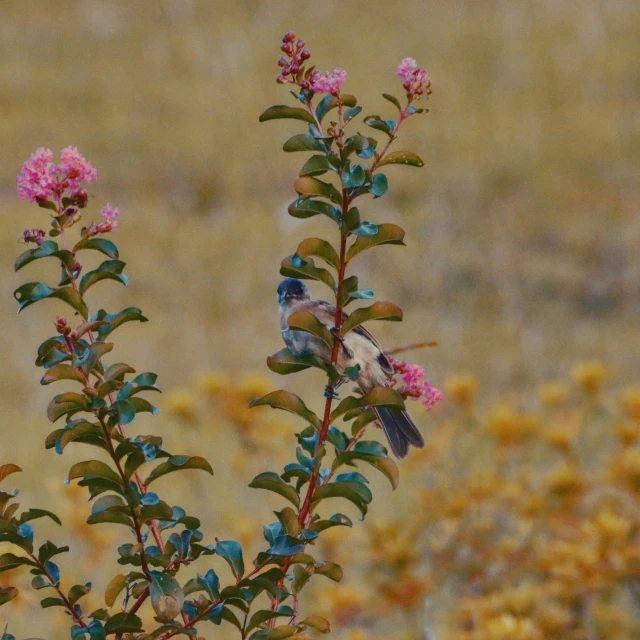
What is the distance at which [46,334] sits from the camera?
7.87 m

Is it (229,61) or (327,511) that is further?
(229,61)

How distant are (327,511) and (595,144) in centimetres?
699

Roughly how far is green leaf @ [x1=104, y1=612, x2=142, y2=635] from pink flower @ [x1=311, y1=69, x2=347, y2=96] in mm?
563

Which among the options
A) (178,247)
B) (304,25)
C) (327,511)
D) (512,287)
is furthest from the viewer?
(304,25)

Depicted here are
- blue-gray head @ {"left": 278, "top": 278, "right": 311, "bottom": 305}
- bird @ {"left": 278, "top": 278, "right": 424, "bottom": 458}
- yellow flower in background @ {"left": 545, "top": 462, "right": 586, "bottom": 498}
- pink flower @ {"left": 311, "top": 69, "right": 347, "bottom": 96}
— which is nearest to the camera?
pink flower @ {"left": 311, "top": 69, "right": 347, "bottom": 96}

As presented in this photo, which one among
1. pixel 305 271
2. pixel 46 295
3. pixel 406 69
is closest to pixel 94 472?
pixel 46 295

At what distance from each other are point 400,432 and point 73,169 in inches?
27.2

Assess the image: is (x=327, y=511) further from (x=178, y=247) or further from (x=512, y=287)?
(x=178, y=247)

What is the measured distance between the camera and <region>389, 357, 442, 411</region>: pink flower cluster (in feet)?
3.96

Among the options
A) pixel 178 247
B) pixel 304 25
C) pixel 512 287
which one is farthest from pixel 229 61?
pixel 512 287

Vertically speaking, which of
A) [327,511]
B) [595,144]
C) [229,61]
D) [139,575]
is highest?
[229,61]

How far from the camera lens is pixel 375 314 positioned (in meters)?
1.14

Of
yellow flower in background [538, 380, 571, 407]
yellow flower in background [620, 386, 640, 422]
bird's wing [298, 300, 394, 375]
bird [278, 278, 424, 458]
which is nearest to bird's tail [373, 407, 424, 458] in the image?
bird [278, 278, 424, 458]

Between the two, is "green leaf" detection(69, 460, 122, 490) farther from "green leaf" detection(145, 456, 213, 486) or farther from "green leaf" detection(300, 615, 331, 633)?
"green leaf" detection(300, 615, 331, 633)
